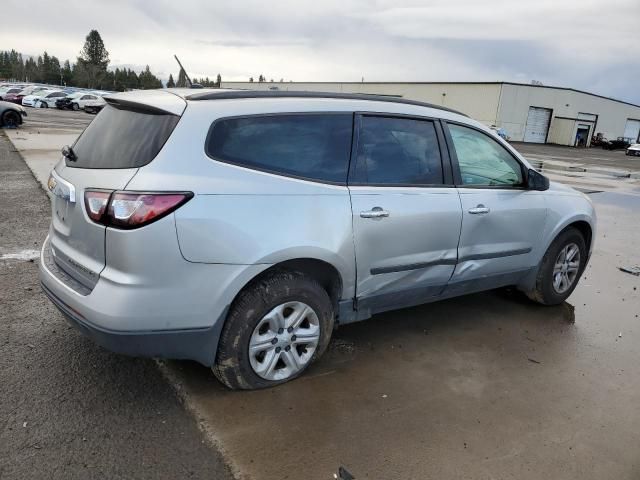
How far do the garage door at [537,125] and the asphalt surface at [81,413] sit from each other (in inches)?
2265

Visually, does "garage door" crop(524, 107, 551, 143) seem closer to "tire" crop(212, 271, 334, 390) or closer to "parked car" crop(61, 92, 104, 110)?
"parked car" crop(61, 92, 104, 110)

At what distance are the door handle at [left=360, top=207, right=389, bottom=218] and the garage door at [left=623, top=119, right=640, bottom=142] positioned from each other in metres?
75.9

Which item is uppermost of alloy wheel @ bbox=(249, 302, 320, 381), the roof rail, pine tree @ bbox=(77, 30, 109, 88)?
pine tree @ bbox=(77, 30, 109, 88)

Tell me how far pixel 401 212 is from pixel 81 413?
7.39ft

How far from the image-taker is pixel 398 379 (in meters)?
3.50

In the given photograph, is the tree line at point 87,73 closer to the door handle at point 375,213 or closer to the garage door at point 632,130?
the garage door at point 632,130

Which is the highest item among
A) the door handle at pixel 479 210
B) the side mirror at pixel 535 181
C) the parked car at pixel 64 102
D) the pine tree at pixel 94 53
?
the pine tree at pixel 94 53

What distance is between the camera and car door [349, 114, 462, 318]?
3.37 meters

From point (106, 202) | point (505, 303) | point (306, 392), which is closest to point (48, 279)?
point (106, 202)

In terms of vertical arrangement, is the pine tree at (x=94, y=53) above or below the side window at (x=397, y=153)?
above

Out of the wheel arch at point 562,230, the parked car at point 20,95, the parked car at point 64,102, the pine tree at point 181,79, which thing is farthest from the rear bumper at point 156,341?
the parked car at point 20,95

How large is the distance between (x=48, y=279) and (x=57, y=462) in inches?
44.4

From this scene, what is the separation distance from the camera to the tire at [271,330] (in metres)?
2.96

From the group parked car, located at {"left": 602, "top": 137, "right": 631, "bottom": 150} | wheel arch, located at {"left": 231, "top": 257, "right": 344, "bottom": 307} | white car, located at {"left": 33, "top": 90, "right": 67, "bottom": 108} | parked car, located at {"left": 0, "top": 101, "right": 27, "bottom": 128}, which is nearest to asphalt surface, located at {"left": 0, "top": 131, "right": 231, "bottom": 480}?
wheel arch, located at {"left": 231, "top": 257, "right": 344, "bottom": 307}
